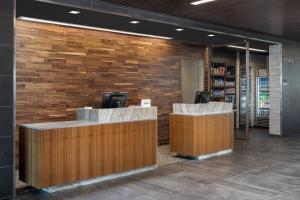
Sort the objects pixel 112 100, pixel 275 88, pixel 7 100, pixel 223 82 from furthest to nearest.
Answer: pixel 223 82 < pixel 275 88 < pixel 112 100 < pixel 7 100

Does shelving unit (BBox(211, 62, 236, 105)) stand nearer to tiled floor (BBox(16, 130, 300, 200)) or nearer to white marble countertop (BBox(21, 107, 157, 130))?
tiled floor (BBox(16, 130, 300, 200))

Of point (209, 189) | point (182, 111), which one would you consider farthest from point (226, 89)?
point (209, 189)

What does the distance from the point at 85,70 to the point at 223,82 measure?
6308 mm

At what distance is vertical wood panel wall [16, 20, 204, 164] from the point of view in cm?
675

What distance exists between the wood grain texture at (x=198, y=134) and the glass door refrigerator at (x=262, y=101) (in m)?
5.93

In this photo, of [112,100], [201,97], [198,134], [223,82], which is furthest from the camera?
[223,82]

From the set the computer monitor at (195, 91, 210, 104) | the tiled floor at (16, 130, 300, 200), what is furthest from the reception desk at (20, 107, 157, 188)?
the computer monitor at (195, 91, 210, 104)

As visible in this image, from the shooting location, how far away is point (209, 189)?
17.0 ft

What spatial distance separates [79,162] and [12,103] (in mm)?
1414

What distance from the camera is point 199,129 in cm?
740

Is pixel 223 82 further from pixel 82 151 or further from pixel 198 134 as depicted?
pixel 82 151

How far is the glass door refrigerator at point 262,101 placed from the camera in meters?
13.4

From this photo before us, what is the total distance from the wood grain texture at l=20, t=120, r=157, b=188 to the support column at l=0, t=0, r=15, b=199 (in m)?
0.32

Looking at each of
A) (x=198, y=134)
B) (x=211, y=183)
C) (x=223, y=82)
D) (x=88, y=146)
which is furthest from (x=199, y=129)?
(x=223, y=82)
